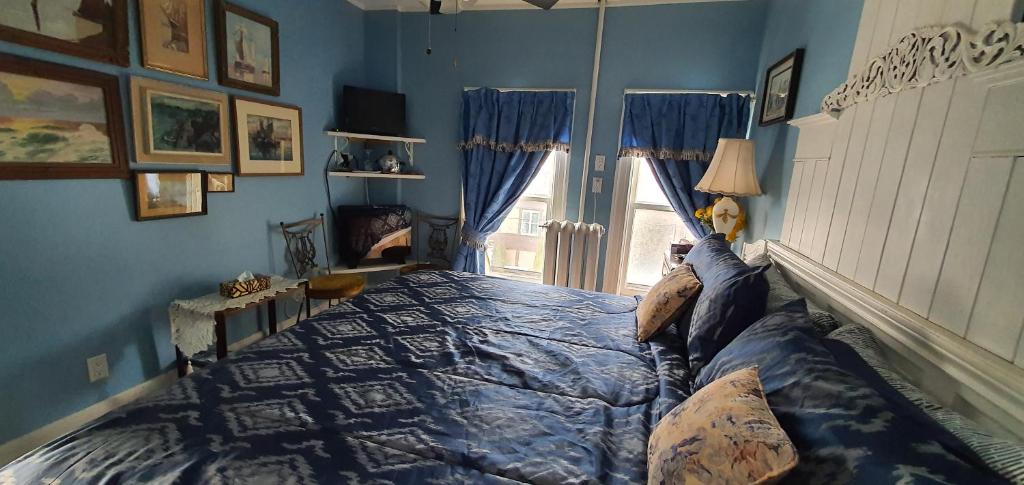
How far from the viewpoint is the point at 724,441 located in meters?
0.80

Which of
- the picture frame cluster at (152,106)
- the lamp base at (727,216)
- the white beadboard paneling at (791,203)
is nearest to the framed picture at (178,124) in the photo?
the picture frame cluster at (152,106)

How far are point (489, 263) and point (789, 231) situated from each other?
→ 250cm

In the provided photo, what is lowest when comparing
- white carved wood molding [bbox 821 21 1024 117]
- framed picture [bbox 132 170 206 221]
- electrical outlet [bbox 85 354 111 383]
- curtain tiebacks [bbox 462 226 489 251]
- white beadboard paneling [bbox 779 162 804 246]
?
electrical outlet [bbox 85 354 111 383]

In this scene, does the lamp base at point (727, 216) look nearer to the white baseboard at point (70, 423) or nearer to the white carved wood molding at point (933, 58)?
the white carved wood molding at point (933, 58)

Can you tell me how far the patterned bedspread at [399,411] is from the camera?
934 mm

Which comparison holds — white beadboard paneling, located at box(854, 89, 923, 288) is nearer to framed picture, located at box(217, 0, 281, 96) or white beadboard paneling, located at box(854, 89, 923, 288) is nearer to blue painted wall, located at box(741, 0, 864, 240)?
blue painted wall, located at box(741, 0, 864, 240)

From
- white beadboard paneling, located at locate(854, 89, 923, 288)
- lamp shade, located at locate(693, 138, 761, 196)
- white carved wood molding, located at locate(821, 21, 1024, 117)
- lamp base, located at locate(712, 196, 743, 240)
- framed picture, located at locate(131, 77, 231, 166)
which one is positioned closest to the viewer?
white carved wood molding, located at locate(821, 21, 1024, 117)

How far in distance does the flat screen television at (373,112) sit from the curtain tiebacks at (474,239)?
1073 millimetres

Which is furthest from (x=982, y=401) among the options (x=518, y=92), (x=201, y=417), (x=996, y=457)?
(x=518, y=92)

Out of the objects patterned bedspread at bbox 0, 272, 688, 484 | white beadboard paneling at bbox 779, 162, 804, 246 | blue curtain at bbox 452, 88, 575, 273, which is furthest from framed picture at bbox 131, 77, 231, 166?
white beadboard paneling at bbox 779, 162, 804, 246

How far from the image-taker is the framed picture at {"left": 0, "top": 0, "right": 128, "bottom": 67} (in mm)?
1573

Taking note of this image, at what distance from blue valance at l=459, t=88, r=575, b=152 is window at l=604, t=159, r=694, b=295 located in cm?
62

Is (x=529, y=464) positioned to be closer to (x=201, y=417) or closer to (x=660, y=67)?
(x=201, y=417)

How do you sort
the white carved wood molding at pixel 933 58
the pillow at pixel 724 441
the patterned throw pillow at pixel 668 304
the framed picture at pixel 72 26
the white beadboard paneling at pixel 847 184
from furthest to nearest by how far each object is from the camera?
1. the patterned throw pillow at pixel 668 304
2. the framed picture at pixel 72 26
3. the white beadboard paneling at pixel 847 184
4. the white carved wood molding at pixel 933 58
5. the pillow at pixel 724 441
